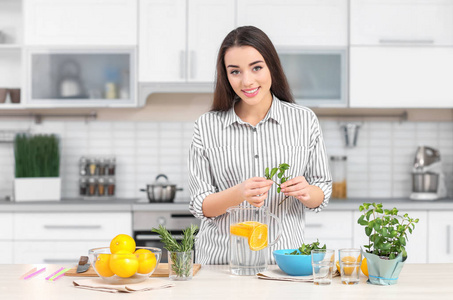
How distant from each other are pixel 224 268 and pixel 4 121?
2754 mm

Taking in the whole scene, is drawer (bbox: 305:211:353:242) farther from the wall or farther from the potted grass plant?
the potted grass plant

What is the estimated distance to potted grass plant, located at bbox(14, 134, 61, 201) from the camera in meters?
3.59

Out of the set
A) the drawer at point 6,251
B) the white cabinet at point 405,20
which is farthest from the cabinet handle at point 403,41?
the drawer at point 6,251

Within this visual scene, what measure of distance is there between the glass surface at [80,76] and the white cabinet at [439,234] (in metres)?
2.07

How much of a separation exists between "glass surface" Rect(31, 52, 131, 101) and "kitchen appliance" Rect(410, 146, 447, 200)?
77.3 inches

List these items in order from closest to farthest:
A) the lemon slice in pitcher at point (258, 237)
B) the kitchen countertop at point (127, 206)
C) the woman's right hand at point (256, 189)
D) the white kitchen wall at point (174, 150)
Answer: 1. the lemon slice in pitcher at point (258, 237)
2. the woman's right hand at point (256, 189)
3. the kitchen countertop at point (127, 206)
4. the white kitchen wall at point (174, 150)

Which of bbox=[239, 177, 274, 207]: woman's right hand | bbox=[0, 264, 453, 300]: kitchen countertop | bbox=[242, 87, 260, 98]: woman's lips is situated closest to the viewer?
bbox=[0, 264, 453, 300]: kitchen countertop

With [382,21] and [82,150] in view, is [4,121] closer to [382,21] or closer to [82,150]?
[82,150]

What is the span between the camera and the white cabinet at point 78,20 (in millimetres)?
3664

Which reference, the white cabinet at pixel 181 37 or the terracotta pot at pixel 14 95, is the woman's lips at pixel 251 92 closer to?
the white cabinet at pixel 181 37

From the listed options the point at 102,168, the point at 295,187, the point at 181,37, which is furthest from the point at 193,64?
the point at 295,187

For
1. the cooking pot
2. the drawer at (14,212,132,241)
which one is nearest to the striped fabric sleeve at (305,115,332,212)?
the cooking pot

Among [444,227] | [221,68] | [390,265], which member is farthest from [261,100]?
[444,227]

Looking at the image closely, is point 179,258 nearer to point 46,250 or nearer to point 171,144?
point 46,250
